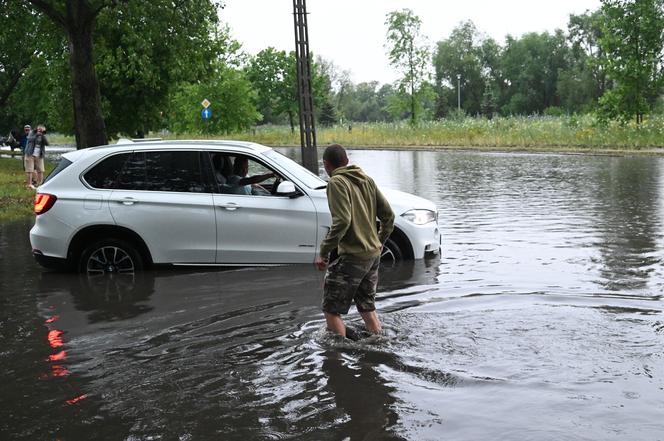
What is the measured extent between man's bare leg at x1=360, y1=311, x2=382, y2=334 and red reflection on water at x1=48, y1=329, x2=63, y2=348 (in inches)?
101

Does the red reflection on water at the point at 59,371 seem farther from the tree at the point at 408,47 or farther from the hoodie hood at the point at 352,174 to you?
the tree at the point at 408,47

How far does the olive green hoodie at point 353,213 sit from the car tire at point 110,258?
4.27 meters

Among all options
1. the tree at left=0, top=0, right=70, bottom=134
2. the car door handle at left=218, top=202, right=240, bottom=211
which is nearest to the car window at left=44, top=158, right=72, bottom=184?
the car door handle at left=218, top=202, right=240, bottom=211

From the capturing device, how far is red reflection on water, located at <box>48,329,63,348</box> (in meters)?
7.09

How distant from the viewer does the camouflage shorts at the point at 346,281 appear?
21.0 feet

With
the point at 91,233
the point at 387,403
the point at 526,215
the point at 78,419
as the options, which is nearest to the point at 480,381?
the point at 387,403

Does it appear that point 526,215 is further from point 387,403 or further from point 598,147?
point 598,147

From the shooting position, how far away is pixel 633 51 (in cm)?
3794

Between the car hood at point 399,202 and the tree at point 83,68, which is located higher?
the tree at point 83,68

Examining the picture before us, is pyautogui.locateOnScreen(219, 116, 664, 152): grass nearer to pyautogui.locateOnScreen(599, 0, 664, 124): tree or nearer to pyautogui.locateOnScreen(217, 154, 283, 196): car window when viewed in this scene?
pyautogui.locateOnScreen(599, 0, 664, 124): tree

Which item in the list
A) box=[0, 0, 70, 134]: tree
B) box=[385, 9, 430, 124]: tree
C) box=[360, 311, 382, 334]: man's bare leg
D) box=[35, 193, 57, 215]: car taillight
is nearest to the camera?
box=[360, 311, 382, 334]: man's bare leg

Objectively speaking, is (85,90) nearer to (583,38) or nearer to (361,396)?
(361,396)

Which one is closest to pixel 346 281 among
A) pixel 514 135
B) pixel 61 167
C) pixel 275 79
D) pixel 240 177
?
pixel 240 177

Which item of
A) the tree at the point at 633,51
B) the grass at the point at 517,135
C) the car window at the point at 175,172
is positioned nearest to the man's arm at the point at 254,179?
the car window at the point at 175,172
